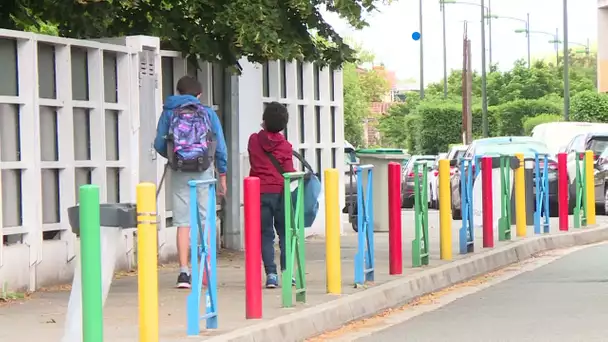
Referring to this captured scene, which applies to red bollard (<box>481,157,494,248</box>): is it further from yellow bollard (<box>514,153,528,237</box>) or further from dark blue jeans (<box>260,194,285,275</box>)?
dark blue jeans (<box>260,194,285,275</box>)

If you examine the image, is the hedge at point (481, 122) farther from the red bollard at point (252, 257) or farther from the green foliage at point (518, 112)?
the red bollard at point (252, 257)

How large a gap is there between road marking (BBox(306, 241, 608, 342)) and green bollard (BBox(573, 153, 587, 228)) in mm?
3000

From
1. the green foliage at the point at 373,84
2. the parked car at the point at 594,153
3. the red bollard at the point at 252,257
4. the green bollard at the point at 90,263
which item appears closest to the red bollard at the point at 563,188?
the parked car at the point at 594,153

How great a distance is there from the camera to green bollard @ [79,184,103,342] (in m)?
6.77

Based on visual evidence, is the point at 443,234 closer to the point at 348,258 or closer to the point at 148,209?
the point at 348,258

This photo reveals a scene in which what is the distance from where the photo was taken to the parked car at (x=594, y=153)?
81.8ft

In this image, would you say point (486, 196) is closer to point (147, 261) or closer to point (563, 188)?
point (563, 188)

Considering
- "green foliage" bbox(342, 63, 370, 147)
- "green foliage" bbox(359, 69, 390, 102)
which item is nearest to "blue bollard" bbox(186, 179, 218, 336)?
"green foliage" bbox(342, 63, 370, 147)

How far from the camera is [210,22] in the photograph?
14.1 meters

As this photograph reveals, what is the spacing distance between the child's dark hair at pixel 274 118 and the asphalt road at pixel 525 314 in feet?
6.50

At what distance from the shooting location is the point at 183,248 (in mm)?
11023

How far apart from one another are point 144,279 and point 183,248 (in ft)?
12.0

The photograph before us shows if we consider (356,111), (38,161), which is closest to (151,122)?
(38,161)

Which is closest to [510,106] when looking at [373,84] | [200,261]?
[373,84]
